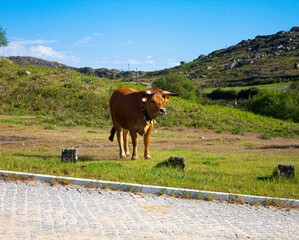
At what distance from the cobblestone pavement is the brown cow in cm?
555

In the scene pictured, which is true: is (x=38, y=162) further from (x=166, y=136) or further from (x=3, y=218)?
(x=166, y=136)

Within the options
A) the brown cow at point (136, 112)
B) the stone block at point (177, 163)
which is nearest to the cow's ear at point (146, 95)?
the brown cow at point (136, 112)

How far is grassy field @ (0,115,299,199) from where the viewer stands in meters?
10.5

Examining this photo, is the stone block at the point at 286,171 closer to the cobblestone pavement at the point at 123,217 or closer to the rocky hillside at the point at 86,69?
the cobblestone pavement at the point at 123,217

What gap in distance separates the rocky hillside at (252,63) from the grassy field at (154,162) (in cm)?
8391

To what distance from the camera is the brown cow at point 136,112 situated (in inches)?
578

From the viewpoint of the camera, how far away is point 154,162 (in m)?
14.2

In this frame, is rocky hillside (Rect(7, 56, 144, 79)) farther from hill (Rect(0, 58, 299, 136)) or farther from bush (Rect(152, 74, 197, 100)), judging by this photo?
hill (Rect(0, 58, 299, 136))

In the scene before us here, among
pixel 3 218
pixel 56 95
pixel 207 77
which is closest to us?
pixel 3 218

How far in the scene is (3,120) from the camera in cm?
2848

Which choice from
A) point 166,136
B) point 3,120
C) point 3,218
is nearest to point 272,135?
point 166,136

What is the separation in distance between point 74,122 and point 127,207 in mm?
21803

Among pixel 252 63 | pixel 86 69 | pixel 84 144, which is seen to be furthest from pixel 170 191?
pixel 86 69

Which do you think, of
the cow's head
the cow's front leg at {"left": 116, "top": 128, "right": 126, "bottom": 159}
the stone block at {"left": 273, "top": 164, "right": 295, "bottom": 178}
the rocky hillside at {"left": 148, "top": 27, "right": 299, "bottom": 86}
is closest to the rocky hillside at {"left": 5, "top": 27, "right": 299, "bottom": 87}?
the rocky hillside at {"left": 148, "top": 27, "right": 299, "bottom": 86}
